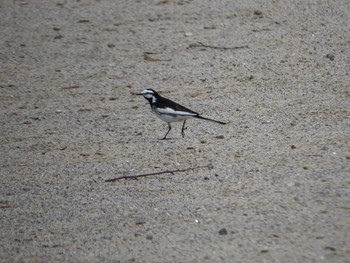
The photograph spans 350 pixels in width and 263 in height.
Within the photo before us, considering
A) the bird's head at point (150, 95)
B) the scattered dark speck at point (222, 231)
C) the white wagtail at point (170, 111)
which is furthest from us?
the bird's head at point (150, 95)

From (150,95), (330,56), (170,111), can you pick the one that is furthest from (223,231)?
(330,56)

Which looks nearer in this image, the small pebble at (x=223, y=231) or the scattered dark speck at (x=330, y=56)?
the small pebble at (x=223, y=231)

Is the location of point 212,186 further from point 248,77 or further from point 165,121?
point 248,77

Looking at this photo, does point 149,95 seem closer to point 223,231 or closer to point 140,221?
point 140,221

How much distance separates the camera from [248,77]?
1010 centimetres

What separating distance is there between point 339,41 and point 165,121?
10.9 ft

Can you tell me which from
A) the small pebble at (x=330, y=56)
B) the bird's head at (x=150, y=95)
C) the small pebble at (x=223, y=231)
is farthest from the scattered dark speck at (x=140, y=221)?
the small pebble at (x=330, y=56)

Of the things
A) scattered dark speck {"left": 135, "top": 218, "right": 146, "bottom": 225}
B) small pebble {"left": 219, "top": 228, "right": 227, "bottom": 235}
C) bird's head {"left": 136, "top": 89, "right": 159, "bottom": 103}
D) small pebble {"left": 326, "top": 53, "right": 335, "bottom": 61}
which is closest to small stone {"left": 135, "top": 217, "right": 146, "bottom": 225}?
scattered dark speck {"left": 135, "top": 218, "right": 146, "bottom": 225}

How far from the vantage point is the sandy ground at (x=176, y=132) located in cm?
651

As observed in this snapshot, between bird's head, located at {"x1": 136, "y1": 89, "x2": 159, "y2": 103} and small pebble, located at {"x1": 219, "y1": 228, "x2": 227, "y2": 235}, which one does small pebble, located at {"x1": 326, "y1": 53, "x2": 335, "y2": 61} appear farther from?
small pebble, located at {"x1": 219, "y1": 228, "x2": 227, "y2": 235}

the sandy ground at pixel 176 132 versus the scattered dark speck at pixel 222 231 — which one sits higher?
the scattered dark speck at pixel 222 231

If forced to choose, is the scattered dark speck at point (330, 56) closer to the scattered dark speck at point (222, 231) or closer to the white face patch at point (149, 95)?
the white face patch at point (149, 95)

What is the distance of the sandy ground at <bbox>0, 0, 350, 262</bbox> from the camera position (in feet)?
21.4

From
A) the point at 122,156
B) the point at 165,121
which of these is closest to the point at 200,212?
the point at 122,156
